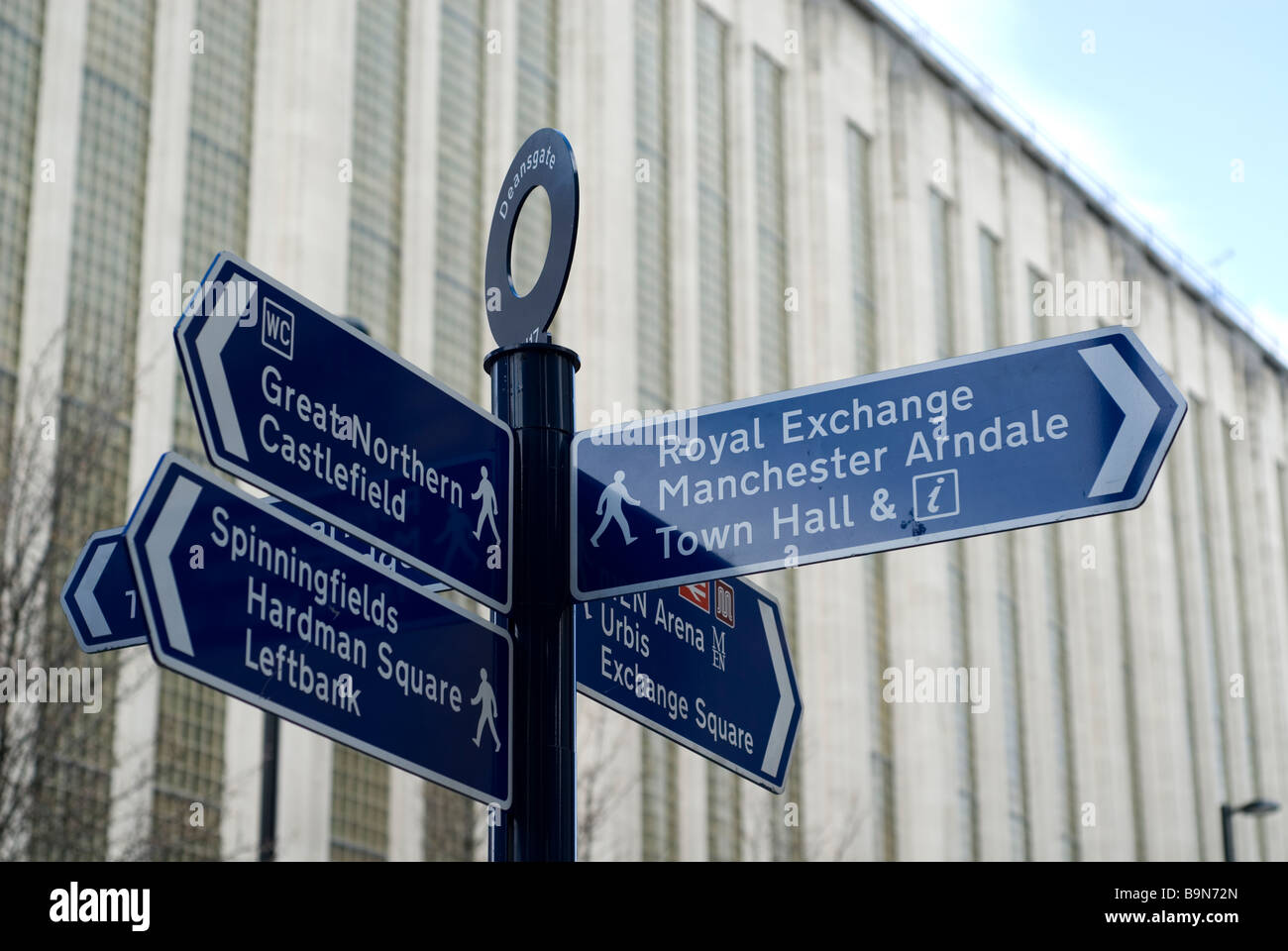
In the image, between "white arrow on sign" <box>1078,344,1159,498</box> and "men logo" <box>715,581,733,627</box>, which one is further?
"men logo" <box>715,581,733,627</box>

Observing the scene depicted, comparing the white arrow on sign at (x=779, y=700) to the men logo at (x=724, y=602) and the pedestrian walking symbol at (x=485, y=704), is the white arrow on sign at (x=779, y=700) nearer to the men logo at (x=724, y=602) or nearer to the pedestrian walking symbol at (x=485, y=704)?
the men logo at (x=724, y=602)

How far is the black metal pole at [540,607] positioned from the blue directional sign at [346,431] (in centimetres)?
6

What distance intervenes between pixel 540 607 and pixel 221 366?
1.02 m

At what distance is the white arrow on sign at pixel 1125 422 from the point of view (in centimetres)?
406

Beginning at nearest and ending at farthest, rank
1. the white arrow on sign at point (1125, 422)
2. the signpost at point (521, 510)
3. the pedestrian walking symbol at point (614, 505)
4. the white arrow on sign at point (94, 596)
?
1. the signpost at point (521, 510)
2. the white arrow on sign at point (1125, 422)
3. the pedestrian walking symbol at point (614, 505)
4. the white arrow on sign at point (94, 596)

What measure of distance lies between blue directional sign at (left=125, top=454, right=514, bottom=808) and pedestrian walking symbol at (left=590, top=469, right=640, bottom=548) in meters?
0.39

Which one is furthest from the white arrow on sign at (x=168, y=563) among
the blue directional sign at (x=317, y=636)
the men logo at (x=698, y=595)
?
the men logo at (x=698, y=595)

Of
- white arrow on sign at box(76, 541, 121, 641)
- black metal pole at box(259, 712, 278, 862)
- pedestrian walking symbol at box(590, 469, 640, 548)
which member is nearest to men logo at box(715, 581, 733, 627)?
pedestrian walking symbol at box(590, 469, 640, 548)

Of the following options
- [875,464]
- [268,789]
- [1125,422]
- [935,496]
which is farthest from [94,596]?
[268,789]

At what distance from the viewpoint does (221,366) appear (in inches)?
155

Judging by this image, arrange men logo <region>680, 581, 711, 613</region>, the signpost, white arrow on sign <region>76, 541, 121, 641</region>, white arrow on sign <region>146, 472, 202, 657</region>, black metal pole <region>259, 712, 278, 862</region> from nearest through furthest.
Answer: white arrow on sign <region>146, 472, 202, 657</region> → the signpost → white arrow on sign <region>76, 541, 121, 641</region> → men logo <region>680, 581, 711, 613</region> → black metal pole <region>259, 712, 278, 862</region>

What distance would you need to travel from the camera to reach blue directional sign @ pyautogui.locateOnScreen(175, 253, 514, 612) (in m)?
3.93

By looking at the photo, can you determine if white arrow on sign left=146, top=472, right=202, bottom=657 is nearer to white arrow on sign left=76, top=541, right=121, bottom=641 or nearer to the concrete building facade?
white arrow on sign left=76, top=541, right=121, bottom=641

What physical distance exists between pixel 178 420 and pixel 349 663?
21.9m
